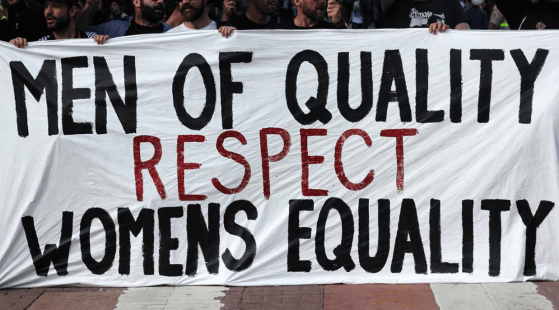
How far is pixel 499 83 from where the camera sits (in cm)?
564

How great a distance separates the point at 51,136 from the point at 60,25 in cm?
99

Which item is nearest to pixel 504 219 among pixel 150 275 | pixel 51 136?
pixel 150 275

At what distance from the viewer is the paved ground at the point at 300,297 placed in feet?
16.6

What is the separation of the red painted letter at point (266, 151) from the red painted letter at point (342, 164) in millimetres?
359

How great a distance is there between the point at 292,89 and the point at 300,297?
4.90ft

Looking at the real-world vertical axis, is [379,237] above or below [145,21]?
below

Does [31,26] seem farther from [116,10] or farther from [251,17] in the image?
[116,10]

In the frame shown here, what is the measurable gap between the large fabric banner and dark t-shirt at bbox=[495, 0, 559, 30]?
1.56 feet

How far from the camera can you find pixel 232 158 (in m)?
5.68

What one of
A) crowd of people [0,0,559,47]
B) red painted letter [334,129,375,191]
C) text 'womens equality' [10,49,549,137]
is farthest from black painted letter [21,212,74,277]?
red painted letter [334,129,375,191]

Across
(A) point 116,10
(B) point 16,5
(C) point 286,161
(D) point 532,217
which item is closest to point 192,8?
(C) point 286,161

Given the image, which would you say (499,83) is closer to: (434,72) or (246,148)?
(434,72)

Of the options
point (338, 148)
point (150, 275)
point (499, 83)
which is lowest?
point (150, 275)

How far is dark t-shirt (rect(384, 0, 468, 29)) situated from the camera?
247 inches
